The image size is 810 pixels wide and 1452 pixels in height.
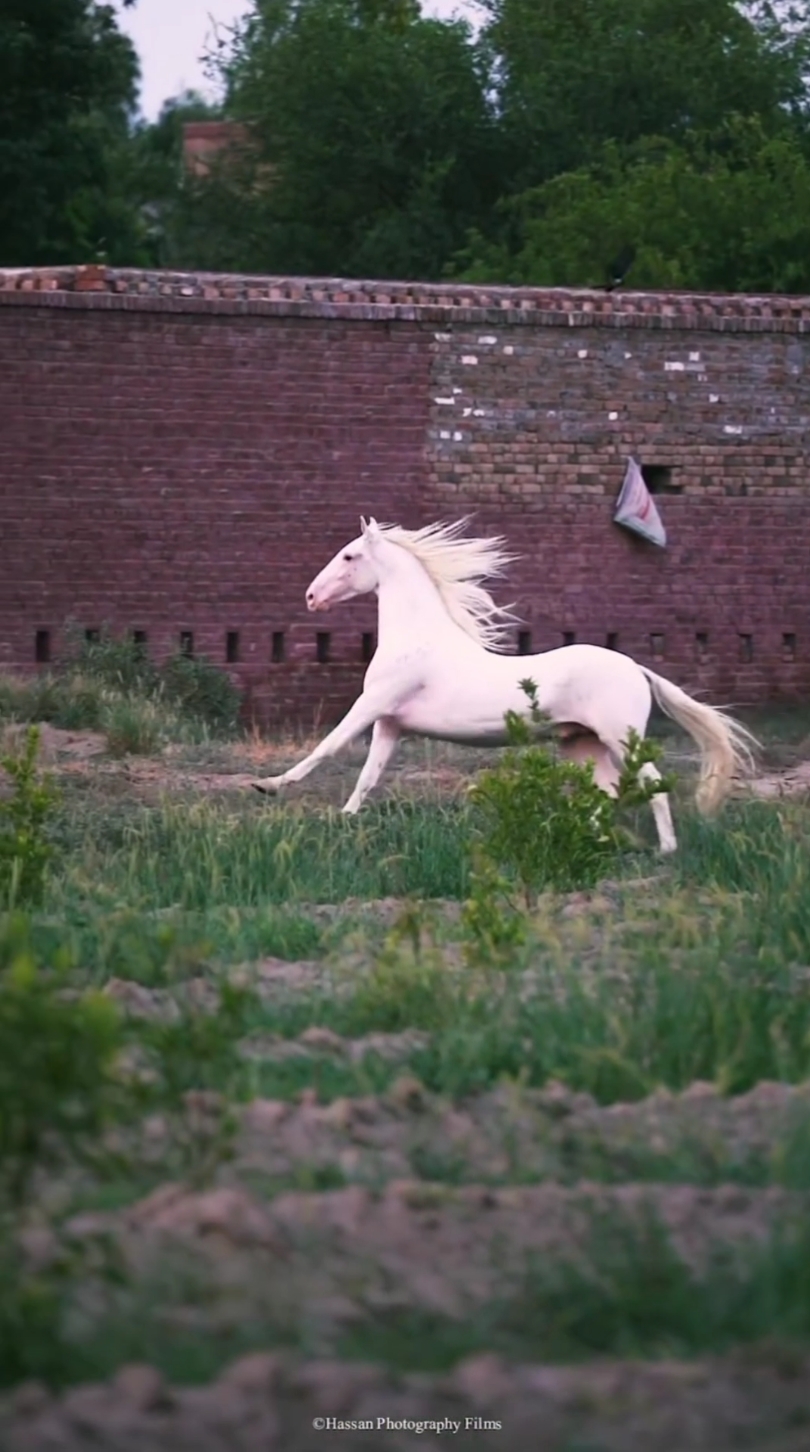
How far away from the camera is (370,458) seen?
18.7m

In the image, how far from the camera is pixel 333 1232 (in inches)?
179

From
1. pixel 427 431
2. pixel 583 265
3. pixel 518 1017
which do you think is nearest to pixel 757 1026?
pixel 518 1017

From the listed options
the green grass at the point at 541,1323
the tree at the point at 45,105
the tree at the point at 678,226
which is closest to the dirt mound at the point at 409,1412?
the green grass at the point at 541,1323

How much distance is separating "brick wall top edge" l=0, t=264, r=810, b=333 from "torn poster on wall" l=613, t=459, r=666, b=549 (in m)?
1.24

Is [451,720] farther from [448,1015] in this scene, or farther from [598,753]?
[448,1015]

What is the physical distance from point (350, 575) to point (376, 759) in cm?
121

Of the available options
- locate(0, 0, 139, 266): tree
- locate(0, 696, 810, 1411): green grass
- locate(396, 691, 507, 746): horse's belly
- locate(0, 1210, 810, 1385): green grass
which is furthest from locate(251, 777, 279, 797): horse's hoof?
locate(0, 0, 139, 266): tree

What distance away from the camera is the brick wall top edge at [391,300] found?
18000mm

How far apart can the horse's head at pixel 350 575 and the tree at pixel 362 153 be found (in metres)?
21.7

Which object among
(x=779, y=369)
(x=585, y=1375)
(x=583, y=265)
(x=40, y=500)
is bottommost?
(x=585, y=1375)

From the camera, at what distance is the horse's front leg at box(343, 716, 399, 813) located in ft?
37.7

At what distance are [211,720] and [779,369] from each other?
5.80 m

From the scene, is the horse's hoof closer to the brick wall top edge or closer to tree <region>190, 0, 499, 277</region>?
the brick wall top edge

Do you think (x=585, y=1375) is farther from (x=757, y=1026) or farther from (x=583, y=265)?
(x=583, y=265)
